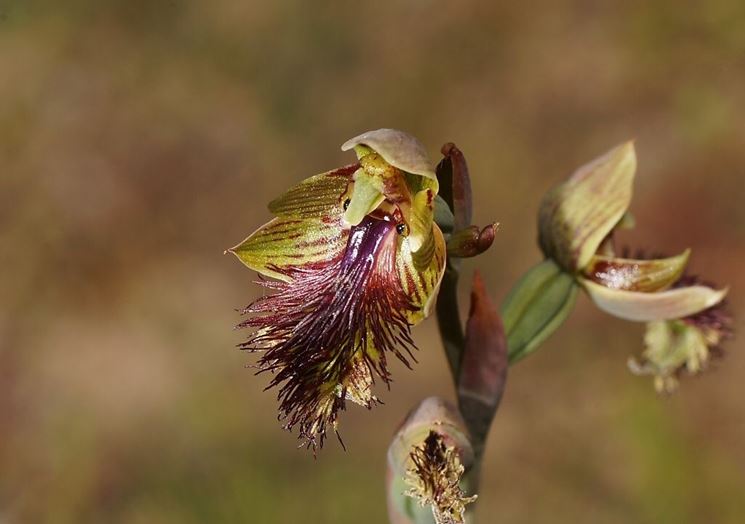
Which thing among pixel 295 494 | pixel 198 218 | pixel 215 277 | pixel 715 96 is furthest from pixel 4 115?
pixel 715 96

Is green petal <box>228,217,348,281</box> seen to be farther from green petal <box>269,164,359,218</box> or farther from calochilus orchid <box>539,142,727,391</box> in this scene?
calochilus orchid <box>539,142,727,391</box>

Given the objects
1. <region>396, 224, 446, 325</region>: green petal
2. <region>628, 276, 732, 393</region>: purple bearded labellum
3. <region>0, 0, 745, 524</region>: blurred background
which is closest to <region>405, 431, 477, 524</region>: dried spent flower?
<region>396, 224, 446, 325</region>: green petal

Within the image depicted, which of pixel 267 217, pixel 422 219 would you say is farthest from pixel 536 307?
pixel 267 217

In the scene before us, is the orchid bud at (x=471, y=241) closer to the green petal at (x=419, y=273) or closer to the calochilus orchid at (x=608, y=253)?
the green petal at (x=419, y=273)

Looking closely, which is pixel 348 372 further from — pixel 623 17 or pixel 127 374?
pixel 623 17

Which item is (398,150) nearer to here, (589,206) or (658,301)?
(589,206)

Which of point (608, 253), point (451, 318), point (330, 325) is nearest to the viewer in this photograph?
point (330, 325)

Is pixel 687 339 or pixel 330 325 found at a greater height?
pixel 330 325

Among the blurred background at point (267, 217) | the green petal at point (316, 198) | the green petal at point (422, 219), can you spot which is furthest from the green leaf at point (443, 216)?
the blurred background at point (267, 217)
